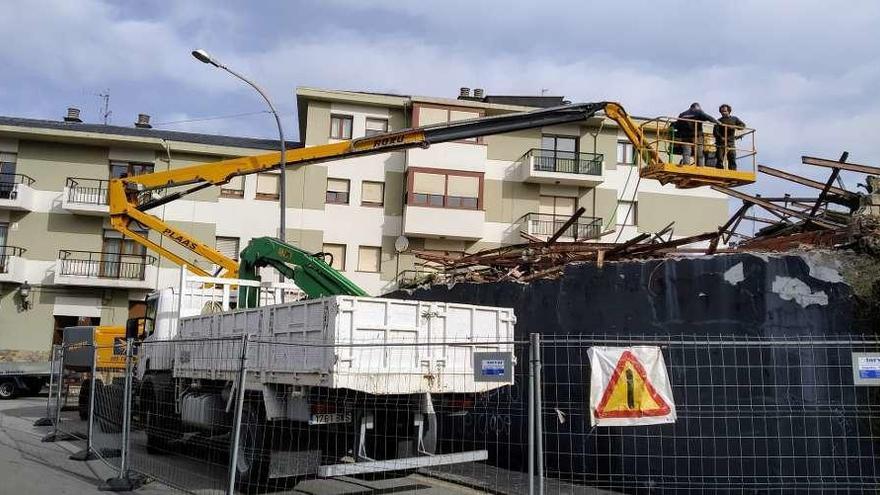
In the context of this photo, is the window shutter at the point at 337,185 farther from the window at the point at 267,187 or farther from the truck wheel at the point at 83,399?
the truck wheel at the point at 83,399

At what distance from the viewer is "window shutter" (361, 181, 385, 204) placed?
32.0m

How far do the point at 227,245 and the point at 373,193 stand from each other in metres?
6.67

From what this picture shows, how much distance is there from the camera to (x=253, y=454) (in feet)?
29.5

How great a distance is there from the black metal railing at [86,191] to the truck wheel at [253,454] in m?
25.1

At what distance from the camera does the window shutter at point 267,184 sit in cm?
3173

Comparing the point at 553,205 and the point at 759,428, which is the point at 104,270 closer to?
the point at 553,205

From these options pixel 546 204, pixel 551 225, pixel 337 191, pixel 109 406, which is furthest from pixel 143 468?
pixel 546 204

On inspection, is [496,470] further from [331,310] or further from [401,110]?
[401,110]

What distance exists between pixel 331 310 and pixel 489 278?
5.82 meters

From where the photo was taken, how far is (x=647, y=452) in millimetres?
9734

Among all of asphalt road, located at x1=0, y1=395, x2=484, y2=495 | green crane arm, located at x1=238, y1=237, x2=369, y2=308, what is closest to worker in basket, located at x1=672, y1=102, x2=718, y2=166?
green crane arm, located at x1=238, y1=237, x2=369, y2=308

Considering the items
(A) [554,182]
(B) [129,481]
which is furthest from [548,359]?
(A) [554,182]

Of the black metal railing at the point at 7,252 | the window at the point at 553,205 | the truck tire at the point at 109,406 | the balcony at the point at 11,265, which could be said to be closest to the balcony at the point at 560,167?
the window at the point at 553,205

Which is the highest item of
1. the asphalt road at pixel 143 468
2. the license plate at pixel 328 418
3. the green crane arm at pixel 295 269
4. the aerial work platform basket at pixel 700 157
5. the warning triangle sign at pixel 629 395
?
the aerial work platform basket at pixel 700 157
